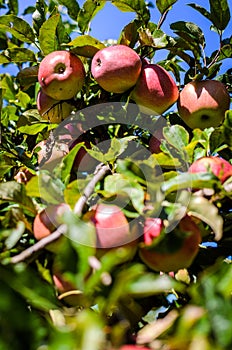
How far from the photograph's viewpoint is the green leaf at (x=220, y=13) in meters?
1.73

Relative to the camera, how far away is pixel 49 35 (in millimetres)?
1712

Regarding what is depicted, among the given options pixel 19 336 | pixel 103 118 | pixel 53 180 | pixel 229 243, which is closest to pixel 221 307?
pixel 19 336

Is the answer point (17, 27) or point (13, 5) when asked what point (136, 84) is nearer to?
point (17, 27)

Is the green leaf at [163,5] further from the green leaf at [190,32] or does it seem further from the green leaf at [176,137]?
the green leaf at [176,137]

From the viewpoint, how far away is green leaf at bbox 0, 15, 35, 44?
5.93ft

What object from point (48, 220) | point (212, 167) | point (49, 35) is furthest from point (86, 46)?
point (48, 220)

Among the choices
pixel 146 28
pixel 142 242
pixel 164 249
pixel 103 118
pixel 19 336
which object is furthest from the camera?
pixel 146 28

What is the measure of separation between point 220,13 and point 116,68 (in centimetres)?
48

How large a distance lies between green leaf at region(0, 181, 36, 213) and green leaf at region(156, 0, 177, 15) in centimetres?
99

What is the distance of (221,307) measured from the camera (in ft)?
1.99

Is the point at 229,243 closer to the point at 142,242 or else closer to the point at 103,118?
the point at 142,242

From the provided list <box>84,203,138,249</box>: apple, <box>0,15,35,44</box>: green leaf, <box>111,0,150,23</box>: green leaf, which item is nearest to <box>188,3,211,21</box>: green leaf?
<box>111,0,150,23</box>: green leaf

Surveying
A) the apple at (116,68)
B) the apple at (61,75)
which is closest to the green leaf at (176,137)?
the apple at (116,68)

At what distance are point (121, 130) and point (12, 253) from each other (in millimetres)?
686
